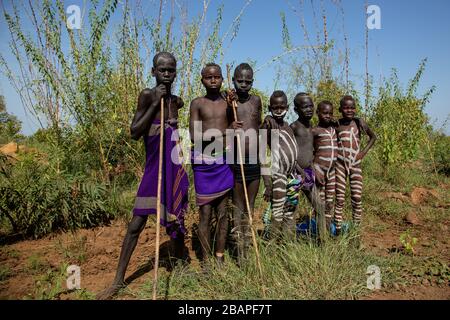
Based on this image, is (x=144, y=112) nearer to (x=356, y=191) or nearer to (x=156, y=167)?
(x=156, y=167)

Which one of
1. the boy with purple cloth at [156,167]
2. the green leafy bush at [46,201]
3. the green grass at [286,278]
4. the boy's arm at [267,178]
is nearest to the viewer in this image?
the green grass at [286,278]

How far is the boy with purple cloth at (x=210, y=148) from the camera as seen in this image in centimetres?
256

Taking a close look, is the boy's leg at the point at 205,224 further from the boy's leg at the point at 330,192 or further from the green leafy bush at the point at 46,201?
the green leafy bush at the point at 46,201

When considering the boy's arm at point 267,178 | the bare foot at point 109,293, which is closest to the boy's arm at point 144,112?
the boy's arm at point 267,178

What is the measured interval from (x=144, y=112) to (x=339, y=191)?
203 centimetres

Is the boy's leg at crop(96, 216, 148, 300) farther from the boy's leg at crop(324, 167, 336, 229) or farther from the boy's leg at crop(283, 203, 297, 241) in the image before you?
the boy's leg at crop(324, 167, 336, 229)

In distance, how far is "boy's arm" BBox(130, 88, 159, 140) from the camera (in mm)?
2395

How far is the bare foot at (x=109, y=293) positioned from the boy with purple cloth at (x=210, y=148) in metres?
0.70

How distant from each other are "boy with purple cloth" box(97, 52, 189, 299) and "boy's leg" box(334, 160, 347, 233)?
155 cm

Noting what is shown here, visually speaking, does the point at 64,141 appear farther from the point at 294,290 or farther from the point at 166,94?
the point at 294,290

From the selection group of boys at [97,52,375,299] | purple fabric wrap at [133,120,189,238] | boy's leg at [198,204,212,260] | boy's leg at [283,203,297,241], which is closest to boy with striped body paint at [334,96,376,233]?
group of boys at [97,52,375,299]

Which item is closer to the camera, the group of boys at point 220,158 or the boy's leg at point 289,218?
the group of boys at point 220,158
